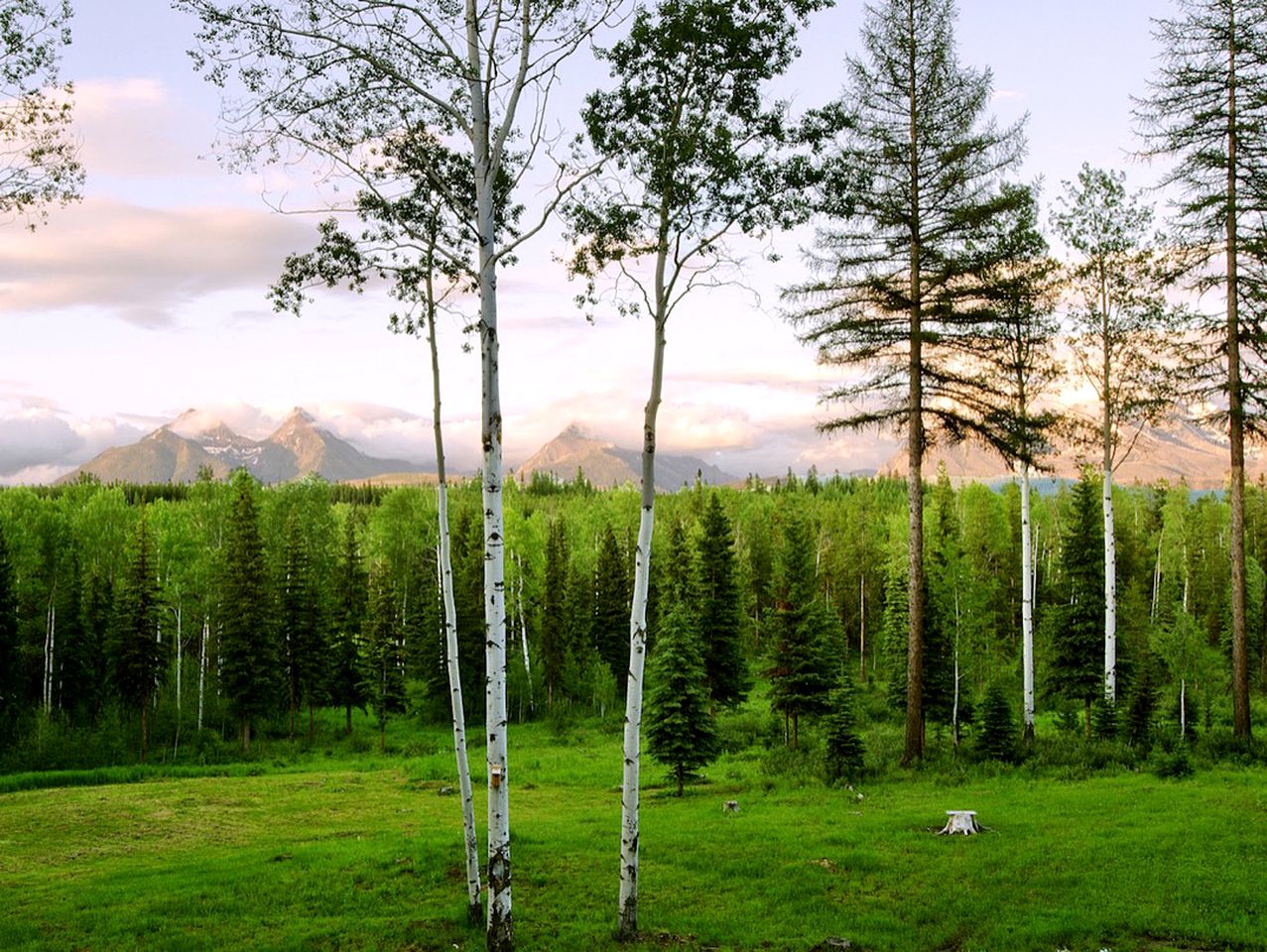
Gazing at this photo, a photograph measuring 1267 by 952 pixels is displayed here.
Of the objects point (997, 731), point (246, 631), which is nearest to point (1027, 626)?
point (997, 731)

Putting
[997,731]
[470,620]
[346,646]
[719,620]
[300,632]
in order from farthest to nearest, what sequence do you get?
[470,620], [346,646], [300,632], [719,620], [997,731]

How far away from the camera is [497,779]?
10.9m

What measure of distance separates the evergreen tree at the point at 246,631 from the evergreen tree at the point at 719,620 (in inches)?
891

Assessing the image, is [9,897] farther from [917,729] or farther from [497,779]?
[917,729]

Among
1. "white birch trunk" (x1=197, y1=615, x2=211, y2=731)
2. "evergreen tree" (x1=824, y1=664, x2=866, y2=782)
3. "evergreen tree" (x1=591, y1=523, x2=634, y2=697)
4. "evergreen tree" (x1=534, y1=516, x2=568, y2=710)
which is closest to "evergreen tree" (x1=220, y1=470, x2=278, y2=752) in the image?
"white birch trunk" (x1=197, y1=615, x2=211, y2=731)

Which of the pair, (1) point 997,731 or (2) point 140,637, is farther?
(2) point 140,637

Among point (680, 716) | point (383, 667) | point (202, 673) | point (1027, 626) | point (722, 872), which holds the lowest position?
point (202, 673)

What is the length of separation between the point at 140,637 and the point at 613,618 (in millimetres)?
27142

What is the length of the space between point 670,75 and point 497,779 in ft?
34.4

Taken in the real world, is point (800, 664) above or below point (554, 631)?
above

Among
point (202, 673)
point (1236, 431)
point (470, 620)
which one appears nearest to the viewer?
point (1236, 431)

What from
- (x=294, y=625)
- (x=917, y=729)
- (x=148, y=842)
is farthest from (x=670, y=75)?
(x=294, y=625)

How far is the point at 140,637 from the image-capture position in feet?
140

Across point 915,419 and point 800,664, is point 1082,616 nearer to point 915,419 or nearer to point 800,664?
point 800,664
